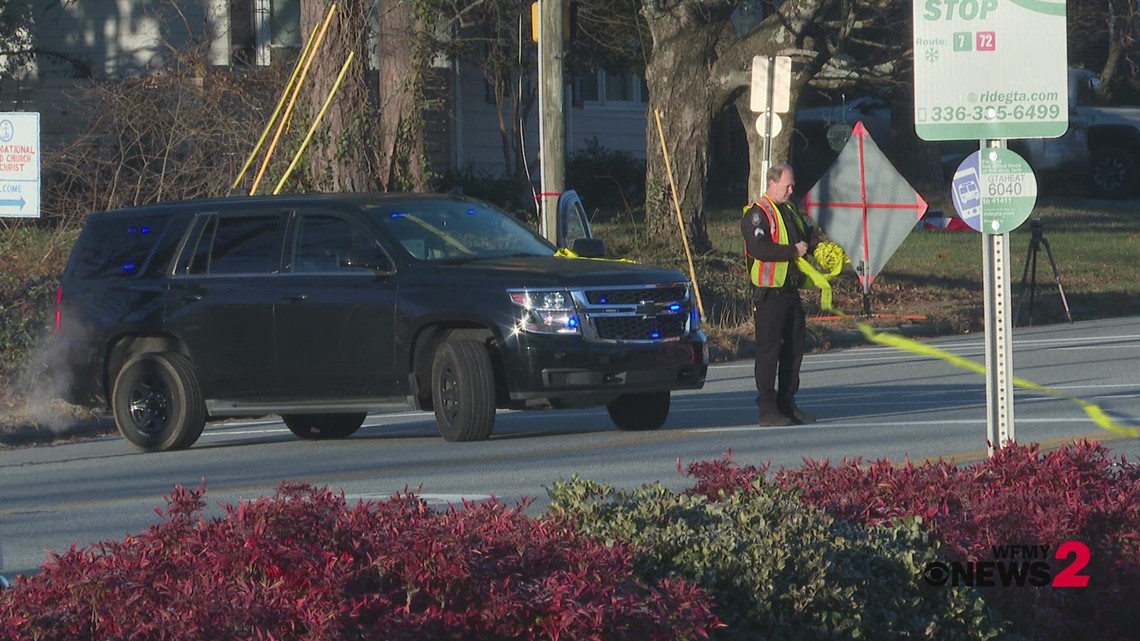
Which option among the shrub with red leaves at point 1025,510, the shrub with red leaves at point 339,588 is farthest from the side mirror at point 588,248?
the shrub with red leaves at point 339,588

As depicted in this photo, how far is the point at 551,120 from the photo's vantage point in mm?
19719

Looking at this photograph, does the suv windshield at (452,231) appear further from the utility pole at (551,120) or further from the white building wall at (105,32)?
the white building wall at (105,32)

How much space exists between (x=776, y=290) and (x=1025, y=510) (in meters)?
7.12

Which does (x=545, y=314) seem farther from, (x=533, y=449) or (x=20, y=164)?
(x=20, y=164)

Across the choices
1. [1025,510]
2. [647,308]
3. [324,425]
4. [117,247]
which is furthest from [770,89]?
[1025,510]

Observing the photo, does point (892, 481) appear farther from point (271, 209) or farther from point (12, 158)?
point (12, 158)

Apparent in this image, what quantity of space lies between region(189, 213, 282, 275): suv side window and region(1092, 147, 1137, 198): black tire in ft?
96.7

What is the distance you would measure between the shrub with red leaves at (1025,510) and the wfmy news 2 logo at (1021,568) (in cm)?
2

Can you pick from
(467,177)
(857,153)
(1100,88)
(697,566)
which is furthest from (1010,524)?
(1100,88)

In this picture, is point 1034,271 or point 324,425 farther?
point 1034,271

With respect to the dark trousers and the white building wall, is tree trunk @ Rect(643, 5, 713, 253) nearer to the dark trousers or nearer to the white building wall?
the white building wall

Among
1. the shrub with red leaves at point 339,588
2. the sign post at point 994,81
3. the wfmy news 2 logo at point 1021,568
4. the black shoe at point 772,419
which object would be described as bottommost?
the black shoe at point 772,419

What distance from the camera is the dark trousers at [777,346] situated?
1305 centimetres

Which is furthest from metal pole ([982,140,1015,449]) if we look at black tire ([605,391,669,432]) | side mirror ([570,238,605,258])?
side mirror ([570,238,605,258])
